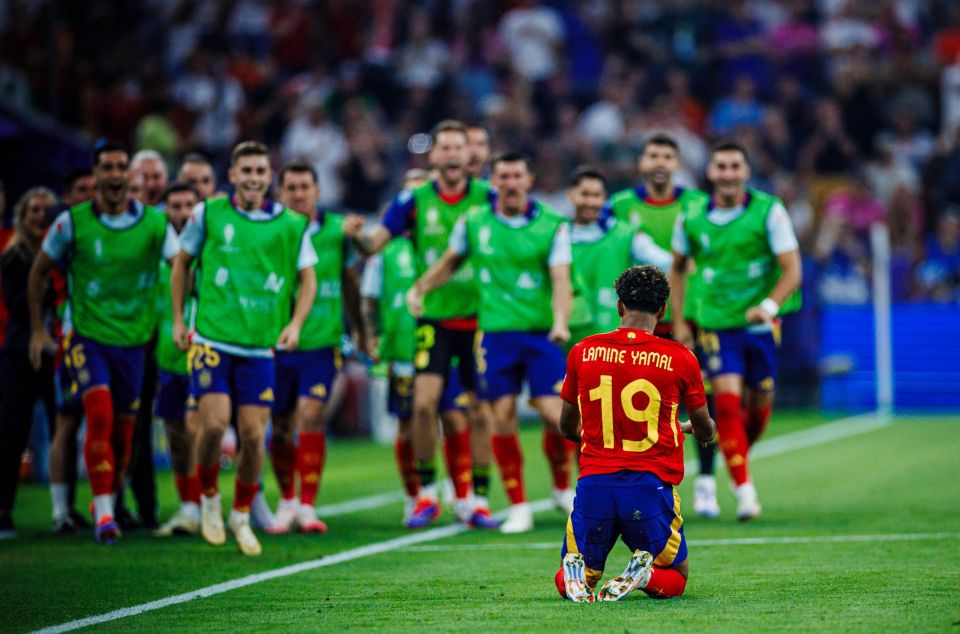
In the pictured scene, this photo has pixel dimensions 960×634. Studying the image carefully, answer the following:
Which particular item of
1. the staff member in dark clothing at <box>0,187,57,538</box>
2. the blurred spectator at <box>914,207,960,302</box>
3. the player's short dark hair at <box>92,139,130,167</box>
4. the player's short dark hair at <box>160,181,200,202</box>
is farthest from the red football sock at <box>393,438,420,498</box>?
the blurred spectator at <box>914,207,960,302</box>

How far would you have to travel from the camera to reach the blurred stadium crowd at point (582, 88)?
21.0 meters

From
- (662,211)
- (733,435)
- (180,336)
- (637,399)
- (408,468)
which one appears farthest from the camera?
(662,211)

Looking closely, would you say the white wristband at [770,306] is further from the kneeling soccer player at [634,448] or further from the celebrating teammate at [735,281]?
the kneeling soccer player at [634,448]

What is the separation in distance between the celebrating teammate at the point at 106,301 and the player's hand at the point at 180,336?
81 centimetres

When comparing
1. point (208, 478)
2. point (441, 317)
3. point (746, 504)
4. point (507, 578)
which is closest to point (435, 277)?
point (441, 317)

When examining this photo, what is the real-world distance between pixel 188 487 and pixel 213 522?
1000 mm

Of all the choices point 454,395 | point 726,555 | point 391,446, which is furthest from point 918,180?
point 726,555

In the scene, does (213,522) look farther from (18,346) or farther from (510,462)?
(18,346)

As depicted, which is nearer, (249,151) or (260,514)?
(249,151)

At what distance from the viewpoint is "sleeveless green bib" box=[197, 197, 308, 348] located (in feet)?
30.8

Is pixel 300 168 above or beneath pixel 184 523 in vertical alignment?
above

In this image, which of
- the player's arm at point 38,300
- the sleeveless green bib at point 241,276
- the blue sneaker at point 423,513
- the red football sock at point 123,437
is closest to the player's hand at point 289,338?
the sleeveless green bib at point 241,276

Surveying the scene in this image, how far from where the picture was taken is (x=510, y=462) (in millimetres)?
10305

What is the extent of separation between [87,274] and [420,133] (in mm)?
11534
